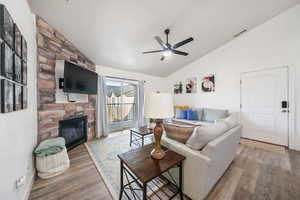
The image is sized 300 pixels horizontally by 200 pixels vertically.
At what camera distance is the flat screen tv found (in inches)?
87.7

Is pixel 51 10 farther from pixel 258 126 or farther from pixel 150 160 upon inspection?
pixel 258 126

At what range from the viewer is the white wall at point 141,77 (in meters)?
3.77

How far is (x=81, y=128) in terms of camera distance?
3.07 m

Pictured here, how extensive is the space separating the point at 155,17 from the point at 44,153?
3.16 metres

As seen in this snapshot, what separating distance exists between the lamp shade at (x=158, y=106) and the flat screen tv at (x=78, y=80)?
6.30 feet

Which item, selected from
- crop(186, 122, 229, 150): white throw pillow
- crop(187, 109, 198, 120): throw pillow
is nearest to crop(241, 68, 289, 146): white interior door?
crop(187, 109, 198, 120): throw pillow

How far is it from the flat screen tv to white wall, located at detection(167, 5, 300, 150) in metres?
3.83

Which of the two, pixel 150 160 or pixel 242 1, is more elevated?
pixel 242 1

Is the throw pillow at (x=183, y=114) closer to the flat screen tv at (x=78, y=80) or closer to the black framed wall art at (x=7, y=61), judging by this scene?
the flat screen tv at (x=78, y=80)

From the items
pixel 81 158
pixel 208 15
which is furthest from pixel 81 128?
pixel 208 15

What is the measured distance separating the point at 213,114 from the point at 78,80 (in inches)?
160

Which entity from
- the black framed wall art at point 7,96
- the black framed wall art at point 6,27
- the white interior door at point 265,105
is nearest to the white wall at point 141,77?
the black framed wall art at point 6,27

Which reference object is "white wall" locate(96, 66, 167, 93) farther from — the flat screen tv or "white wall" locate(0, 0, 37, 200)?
"white wall" locate(0, 0, 37, 200)

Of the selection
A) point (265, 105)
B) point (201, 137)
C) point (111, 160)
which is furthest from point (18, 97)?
point (265, 105)
